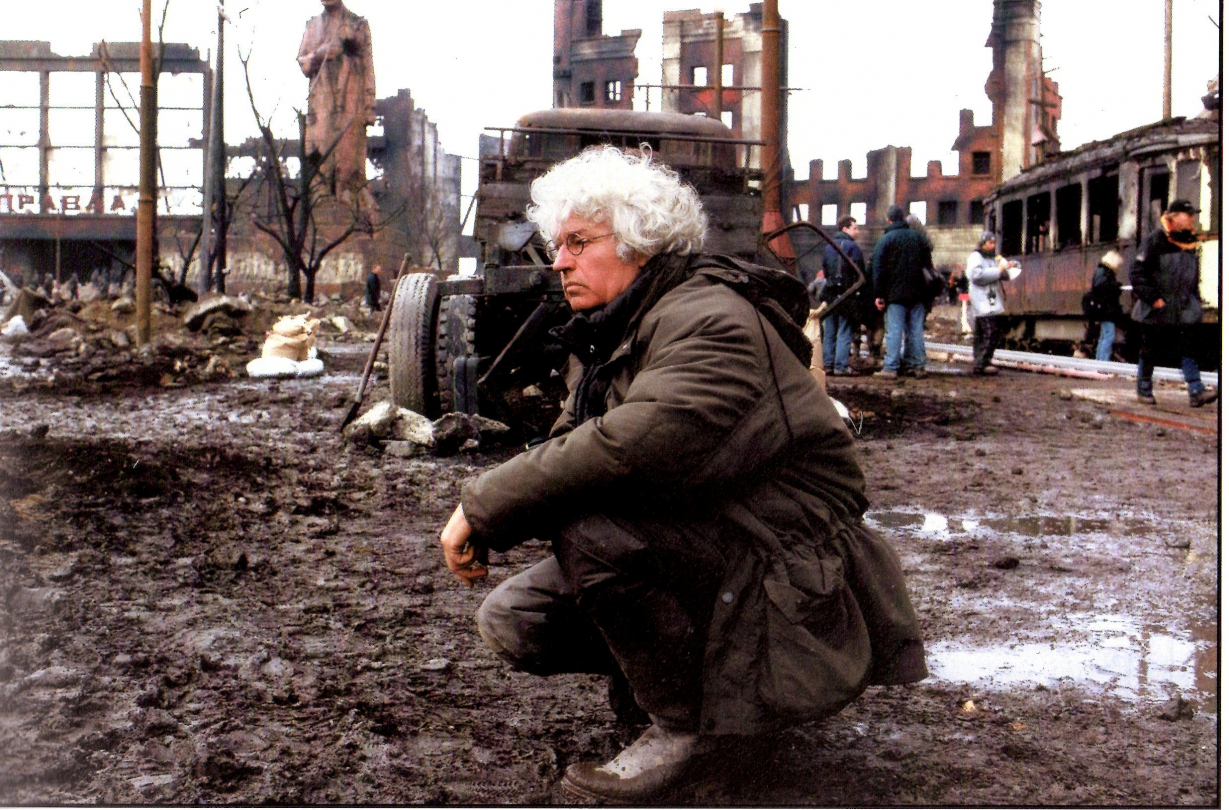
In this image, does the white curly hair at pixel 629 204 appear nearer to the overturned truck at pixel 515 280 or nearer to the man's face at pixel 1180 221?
the overturned truck at pixel 515 280

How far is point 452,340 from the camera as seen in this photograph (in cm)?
730

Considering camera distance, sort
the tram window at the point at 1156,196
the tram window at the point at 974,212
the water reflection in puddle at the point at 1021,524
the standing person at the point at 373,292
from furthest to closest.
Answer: the tram window at the point at 974,212 < the standing person at the point at 373,292 < the tram window at the point at 1156,196 < the water reflection in puddle at the point at 1021,524

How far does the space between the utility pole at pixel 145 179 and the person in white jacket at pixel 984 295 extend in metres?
9.07

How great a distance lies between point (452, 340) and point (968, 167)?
49.3 metres

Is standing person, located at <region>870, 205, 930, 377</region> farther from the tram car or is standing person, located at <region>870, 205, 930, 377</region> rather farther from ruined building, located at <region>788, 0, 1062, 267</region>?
ruined building, located at <region>788, 0, 1062, 267</region>

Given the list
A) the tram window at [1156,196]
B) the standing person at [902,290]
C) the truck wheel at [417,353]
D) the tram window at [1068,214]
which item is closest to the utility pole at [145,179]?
the truck wheel at [417,353]

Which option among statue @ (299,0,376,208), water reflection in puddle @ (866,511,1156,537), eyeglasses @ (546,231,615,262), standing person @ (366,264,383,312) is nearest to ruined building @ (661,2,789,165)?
statue @ (299,0,376,208)

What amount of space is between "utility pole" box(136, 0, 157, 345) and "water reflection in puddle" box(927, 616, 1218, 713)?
478 inches

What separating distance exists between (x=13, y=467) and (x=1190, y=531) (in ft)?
17.7

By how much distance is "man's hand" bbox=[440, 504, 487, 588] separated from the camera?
2334 millimetres

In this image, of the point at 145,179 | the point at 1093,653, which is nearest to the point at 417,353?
the point at 1093,653

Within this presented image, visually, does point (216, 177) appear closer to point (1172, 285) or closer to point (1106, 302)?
point (1106, 302)

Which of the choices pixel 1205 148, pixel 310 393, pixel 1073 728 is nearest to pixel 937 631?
pixel 1073 728

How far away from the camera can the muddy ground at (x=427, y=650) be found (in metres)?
2.59
